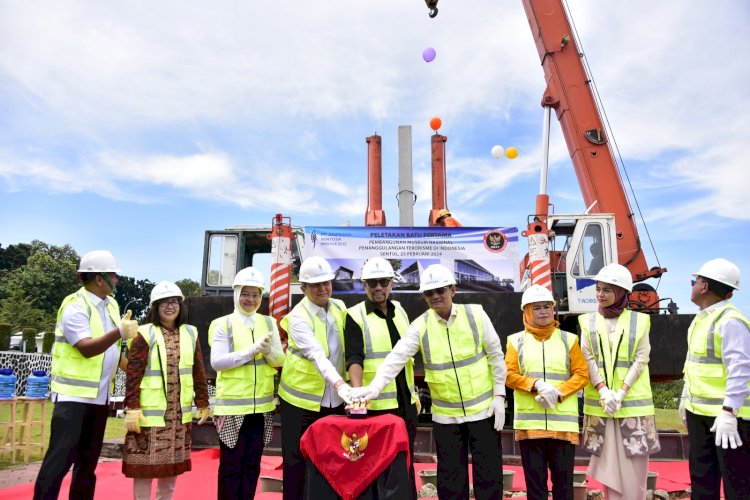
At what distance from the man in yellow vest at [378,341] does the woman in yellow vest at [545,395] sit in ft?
2.23

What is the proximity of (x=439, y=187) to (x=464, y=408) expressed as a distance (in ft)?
28.8

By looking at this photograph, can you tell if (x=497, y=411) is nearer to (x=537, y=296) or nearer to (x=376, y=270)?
(x=537, y=296)

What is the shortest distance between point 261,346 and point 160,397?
723 mm

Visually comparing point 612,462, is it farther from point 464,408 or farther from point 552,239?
point 552,239

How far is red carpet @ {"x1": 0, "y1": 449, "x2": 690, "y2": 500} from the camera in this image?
16.9 ft

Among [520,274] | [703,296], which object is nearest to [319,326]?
[703,296]

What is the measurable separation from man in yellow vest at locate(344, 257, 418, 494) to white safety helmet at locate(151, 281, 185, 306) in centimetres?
124

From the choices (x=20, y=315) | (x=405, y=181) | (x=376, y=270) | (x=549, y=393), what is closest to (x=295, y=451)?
(x=376, y=270)

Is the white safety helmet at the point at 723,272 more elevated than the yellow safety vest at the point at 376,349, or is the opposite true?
the white safety helmet at the point at 723,272

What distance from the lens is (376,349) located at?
3592mm

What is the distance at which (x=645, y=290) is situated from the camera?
948 cm

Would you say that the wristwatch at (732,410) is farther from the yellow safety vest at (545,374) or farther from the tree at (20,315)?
the tree at (20,315)

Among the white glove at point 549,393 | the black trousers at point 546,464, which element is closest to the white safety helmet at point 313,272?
the white glove at point 549,393

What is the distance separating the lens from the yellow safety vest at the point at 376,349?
3.52 m
